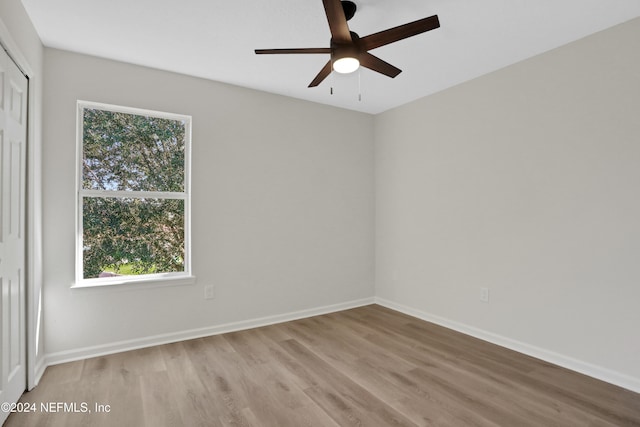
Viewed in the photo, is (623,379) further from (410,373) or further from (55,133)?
(55,133)

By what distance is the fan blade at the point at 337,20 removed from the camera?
→ 155 centimetres

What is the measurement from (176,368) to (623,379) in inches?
129

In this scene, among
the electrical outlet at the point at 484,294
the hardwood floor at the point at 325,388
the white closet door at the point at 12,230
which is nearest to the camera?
the white closet door at the point at 12,230

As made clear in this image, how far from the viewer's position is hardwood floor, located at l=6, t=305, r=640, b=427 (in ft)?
6.48

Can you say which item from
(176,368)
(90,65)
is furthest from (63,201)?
(176,368)

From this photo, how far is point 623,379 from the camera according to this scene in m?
2.33

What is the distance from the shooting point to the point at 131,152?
3.05m

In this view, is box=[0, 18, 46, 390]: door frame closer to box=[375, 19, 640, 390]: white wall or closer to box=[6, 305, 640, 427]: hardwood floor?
box=[6, 305, 640, 427]: hardwood floor

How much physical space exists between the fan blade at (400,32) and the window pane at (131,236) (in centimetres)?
232

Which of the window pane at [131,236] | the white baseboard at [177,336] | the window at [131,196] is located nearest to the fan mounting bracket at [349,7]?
the window at [131,196]

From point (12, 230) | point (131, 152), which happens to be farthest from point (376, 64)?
point (12, 230)

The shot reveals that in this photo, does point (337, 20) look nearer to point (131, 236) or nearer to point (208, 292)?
point (131, 236)

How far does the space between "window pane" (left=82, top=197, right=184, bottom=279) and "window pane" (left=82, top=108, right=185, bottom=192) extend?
0.16 meters

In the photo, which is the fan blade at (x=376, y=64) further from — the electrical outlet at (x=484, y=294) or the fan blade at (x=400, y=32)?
the electrical outlet at (x=484, y=294)
